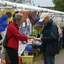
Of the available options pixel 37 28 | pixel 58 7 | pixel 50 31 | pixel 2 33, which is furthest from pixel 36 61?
pixel 58 7

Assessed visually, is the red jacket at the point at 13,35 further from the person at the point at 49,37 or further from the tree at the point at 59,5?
the tree at the point at 59,5

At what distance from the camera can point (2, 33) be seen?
557 cm

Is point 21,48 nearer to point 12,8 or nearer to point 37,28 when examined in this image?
point 12,8

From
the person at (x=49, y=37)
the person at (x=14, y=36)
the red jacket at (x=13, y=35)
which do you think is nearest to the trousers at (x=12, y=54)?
the person at (x=14, y=36)

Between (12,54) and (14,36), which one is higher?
(14,36)

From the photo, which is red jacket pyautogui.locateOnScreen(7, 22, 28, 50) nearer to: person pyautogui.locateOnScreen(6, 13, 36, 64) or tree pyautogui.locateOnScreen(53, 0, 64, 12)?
person pyautogui.locateOnScreen(6, 13, 36, 64)

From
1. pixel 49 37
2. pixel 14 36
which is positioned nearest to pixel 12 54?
pixel 14 36

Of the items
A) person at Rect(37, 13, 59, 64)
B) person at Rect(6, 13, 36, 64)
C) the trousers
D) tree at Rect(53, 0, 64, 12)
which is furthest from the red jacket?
tree at Rect(53, 0, 64, 12)

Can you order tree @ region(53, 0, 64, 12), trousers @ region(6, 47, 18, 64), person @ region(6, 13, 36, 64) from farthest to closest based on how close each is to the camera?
1. tree @ region(53, 0, 64, 12)
2. trousers @ region(6, 47, 18, 64)
3. person @ region(6, 13, 36, 64)

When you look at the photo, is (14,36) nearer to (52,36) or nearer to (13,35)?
(13,35)

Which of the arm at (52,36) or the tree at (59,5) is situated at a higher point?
the arm at (52,36)

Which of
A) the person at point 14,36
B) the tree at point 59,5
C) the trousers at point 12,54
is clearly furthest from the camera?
the tree at point 59,5

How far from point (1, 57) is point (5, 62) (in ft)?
0.59

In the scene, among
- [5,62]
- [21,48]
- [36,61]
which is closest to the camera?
[5,62]
